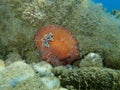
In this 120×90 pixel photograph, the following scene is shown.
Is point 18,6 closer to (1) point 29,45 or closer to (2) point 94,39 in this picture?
(1) point 29,45

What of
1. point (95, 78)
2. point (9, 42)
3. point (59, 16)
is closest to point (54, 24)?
point (59, 16)

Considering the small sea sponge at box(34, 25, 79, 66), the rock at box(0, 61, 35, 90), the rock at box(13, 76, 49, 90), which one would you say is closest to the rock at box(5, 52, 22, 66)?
the small sea sponge at box(34, 25, 79, 66)

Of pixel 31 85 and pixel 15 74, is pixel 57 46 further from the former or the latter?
pixel 31 85

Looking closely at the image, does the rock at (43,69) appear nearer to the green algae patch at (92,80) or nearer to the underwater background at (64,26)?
the green algae patch at (92,80)

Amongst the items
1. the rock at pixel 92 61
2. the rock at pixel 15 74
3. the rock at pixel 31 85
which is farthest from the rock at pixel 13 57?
the rock at pixel 31 85

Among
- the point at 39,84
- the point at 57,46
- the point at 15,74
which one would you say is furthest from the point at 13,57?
the point at 39,84
